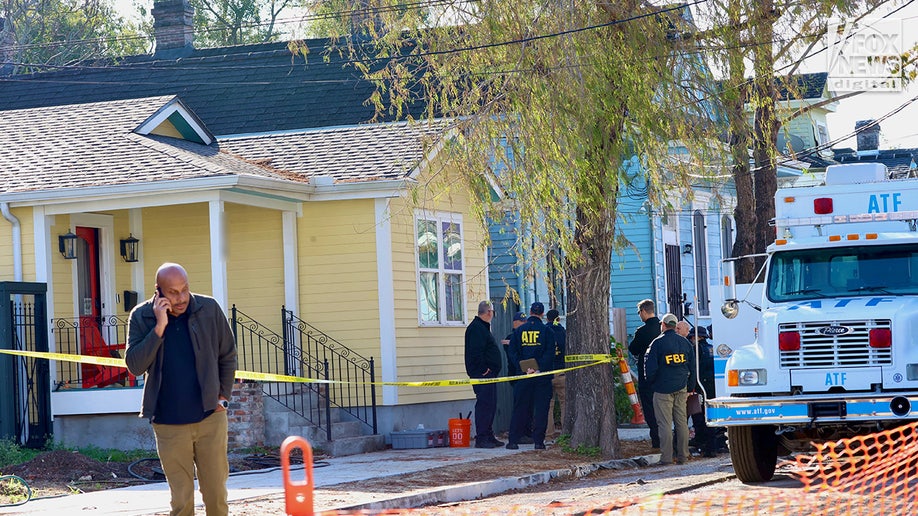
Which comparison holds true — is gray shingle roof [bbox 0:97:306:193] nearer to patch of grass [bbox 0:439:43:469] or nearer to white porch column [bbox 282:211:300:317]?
white porch column [bbox 282:211:300:317]

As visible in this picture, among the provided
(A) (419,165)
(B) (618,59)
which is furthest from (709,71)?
(A) (419,165)

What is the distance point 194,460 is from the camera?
8266mm

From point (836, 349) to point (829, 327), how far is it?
0.21 m

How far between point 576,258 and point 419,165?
3941 mm

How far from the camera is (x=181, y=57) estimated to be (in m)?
27.0

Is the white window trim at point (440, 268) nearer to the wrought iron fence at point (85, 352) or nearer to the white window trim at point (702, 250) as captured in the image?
the wrought iron fence at point (85, 352)

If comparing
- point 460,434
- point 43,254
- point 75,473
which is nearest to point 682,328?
point 460,434

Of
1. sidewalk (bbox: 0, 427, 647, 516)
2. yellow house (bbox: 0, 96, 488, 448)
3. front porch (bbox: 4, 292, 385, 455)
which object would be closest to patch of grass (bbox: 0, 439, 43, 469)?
front porch (bbox: 4, 292, 385, 455)

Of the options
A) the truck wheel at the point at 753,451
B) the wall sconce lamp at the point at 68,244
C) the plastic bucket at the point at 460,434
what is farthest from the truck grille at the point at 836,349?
the wall sconce lamp at the point at 68,244

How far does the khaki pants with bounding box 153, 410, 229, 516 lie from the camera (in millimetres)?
8047

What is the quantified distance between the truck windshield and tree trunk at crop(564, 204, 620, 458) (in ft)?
10.1

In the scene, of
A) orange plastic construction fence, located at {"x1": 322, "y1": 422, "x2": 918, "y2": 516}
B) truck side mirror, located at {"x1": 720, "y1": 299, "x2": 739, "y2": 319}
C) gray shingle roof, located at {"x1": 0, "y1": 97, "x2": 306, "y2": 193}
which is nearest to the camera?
orange plastic construction fence, located at {"x1": 322, "y1": 422, "x2": 918, "y2": 516}

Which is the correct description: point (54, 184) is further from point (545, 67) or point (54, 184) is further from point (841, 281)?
point (841, 281)

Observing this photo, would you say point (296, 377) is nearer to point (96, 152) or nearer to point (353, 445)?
point (353, 445)
